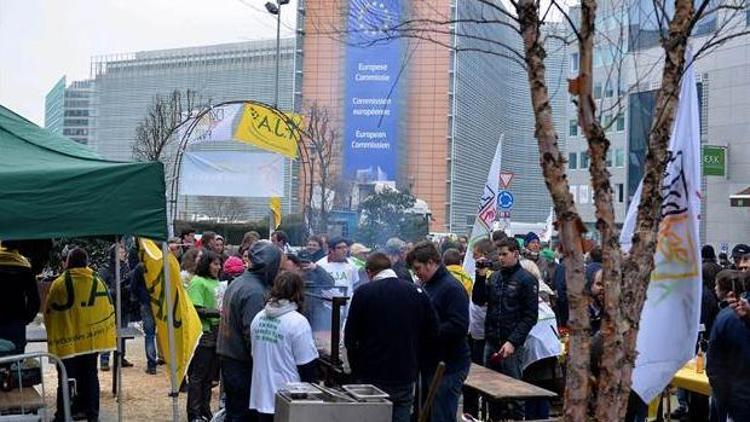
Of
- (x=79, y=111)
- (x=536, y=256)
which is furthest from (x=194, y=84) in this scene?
(x=536, y=256)

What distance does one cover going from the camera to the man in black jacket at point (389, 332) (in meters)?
6.18

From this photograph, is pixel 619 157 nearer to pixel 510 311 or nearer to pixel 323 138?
pixel 323 138

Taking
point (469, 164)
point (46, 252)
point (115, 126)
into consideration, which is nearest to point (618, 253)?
point (46, 252)

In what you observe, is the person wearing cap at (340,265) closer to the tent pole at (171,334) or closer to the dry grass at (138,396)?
the dry grass at (138,396)

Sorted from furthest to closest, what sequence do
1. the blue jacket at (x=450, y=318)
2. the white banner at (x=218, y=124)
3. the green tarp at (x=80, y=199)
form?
the white banner at (x=218, y=124), the blue jacket at (x=450, y=318), the green tarp at (x=80, y=199)

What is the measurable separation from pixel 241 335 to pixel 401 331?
1304mm

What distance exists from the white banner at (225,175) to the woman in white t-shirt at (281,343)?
923 centimetres

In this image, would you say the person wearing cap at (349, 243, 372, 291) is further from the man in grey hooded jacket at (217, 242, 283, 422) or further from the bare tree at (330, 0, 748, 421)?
the bare tree at (330, 0, 748, 421)

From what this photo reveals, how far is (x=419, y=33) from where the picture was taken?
4.79 metres

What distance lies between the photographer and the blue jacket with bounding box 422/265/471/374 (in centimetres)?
688

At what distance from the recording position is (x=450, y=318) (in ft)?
22.7

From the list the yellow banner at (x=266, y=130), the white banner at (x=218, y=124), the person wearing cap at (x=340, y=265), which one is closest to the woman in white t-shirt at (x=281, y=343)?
the person wearing cap at (x=340, y=265)

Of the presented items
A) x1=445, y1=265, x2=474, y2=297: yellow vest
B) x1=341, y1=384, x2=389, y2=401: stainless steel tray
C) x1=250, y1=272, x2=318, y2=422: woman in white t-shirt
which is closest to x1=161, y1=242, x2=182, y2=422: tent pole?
x1=250, y1=272, x2=318, y2=422: woman in white t-shirt

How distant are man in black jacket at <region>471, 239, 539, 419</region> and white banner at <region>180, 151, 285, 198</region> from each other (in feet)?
25.9
